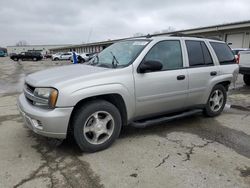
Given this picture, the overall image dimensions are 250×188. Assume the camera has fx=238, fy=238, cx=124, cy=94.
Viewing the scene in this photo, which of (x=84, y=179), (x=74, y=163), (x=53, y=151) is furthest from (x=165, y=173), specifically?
(x=53, y=151)

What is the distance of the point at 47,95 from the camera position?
10.5 ft

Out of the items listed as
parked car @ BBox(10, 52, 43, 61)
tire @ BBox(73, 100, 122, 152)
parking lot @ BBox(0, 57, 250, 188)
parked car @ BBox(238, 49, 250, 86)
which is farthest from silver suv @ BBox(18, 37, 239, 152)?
parked car @ BBox(10, 52, 43, 61)

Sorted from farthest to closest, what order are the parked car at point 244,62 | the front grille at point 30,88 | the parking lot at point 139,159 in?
the parked car at point 244,62
the front grille at point 30,88
the parking lot at point 139,159

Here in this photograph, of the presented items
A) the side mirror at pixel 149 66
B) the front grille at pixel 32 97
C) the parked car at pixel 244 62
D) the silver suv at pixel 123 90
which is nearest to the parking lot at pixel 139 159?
the silver suv at pixel 123 90

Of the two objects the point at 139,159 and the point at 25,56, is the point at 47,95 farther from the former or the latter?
the point at 25,56

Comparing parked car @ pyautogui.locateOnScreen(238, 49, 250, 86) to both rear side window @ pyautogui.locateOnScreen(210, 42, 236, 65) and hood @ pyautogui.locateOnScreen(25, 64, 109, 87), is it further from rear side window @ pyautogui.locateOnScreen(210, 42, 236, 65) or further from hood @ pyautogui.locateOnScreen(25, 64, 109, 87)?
hood @ pyautogui.locateOnScreen(25, 64, 109, 87)

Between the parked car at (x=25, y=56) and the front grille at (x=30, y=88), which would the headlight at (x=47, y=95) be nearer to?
the front grille at (x=30, y=88)

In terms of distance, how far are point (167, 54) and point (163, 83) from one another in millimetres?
583

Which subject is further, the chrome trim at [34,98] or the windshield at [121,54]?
the windshield at [121,54]

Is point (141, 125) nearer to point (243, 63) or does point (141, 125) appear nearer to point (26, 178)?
point (26, 178)

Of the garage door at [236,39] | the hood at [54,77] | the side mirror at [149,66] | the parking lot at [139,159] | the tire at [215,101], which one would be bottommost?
the parking lot at [139,159]

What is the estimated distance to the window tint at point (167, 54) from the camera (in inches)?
160

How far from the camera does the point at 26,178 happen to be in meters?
2.86

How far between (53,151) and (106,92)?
1.21m
